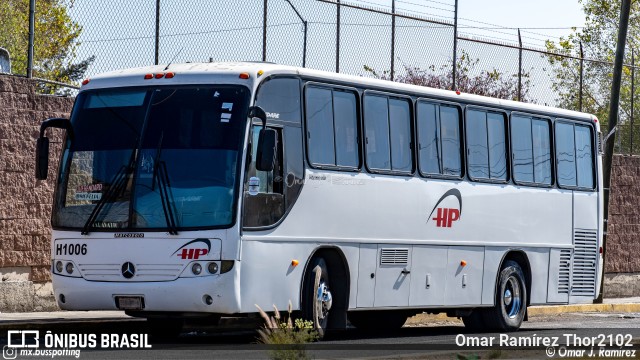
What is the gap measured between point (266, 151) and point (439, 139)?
454cm

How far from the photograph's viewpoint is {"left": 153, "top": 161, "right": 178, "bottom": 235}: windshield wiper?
15.2m

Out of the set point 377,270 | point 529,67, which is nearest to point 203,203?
point 377,270

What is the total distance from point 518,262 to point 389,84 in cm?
437

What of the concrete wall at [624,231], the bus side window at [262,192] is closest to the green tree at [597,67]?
the concrete wall at [624,231]

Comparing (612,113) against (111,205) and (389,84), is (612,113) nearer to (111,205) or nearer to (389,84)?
(389,84)

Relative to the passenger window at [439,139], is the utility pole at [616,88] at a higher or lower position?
higher

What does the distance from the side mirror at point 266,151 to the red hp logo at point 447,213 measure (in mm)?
4188

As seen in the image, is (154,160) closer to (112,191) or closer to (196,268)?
(112,191)

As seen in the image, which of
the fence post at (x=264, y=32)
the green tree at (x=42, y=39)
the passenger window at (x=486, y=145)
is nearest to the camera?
the passenger window at (x=486, y=145)

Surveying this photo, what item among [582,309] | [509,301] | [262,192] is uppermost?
[262,192]

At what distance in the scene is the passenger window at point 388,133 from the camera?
17.8 meters

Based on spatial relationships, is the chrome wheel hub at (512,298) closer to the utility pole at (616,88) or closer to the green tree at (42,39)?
the utility pole at (616,88)

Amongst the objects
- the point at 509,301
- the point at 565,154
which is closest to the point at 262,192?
the point at 509,301

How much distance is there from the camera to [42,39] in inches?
1661
